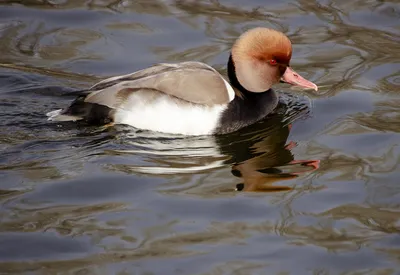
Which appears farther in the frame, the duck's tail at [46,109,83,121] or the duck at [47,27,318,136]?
the duck's tail at [46,109,83,121]

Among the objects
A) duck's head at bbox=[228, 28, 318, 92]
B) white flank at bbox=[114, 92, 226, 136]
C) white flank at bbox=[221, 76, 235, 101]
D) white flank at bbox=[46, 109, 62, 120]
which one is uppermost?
duck's head at bbox=[228, 28, 318, 92]

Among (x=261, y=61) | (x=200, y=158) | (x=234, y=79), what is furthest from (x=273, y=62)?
(x=200, y=158)

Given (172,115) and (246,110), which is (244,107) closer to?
(246,110)

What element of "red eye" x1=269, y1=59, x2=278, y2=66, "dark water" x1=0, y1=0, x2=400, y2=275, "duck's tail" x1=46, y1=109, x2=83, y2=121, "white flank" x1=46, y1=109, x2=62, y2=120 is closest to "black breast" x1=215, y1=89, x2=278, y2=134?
"dark water" x1=0, y1=0, x2=400, y2=275

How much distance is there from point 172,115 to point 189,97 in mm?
208

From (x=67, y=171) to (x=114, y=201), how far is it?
638mm

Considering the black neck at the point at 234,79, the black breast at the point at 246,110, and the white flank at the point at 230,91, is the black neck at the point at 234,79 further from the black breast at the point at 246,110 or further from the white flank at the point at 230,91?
the white flank at the point at 230,91

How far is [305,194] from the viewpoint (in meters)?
6.28

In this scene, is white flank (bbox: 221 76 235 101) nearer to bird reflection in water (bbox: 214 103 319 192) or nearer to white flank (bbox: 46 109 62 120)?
bird reflection in water (bbox: 214 103 319 192)

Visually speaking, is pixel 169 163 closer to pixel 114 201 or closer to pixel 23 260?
pixel 114 201

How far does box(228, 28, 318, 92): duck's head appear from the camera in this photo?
756 cm

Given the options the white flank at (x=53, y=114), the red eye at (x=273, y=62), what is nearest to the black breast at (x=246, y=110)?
the red eye at (x=273, y=62)

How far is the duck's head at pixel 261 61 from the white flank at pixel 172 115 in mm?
430

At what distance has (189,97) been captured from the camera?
738 cm
